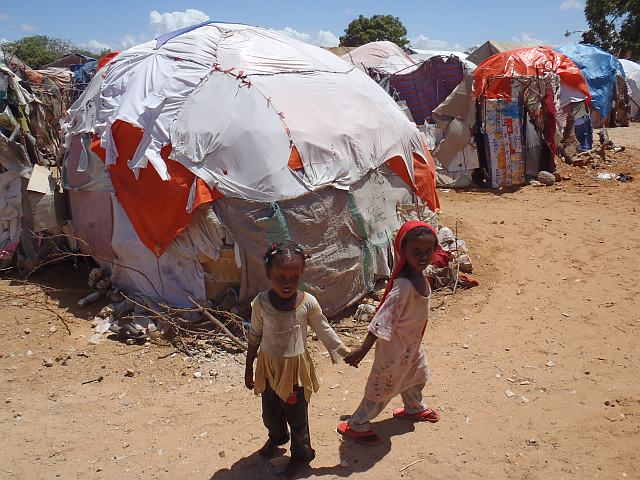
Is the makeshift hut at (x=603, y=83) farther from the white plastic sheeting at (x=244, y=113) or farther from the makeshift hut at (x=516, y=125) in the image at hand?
the white plastic sheeting at (x=244, y=113)

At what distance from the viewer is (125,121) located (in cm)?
488

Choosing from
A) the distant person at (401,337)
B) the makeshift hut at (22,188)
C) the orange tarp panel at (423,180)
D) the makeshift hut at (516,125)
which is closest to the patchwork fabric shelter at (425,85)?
the makeshift hut at (516,125)

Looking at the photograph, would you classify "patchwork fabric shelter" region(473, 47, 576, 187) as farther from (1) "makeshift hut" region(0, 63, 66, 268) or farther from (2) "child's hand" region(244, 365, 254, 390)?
(2) "child's hand" region(244, 365, 254, 390)

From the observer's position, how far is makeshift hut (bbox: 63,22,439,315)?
15.0 feet

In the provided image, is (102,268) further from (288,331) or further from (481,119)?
(481,119)

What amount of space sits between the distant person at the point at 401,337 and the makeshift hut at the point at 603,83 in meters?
15.4

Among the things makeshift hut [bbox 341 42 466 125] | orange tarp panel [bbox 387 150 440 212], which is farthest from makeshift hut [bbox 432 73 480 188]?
orange tarp panel [bbox 387 150 440 212]

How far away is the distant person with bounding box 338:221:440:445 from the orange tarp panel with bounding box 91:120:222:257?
2190mm

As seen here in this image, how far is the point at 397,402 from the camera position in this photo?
3598 mm

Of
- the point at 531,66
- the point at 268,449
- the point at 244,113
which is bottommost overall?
A: the point at 268,449

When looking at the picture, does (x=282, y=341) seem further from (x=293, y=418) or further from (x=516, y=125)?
(x=516, y=125)

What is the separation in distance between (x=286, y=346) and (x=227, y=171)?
2.33 meters

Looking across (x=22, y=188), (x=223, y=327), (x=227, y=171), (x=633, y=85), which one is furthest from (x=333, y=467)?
(x=633, y=85)

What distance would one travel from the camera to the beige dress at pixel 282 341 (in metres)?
2.60
